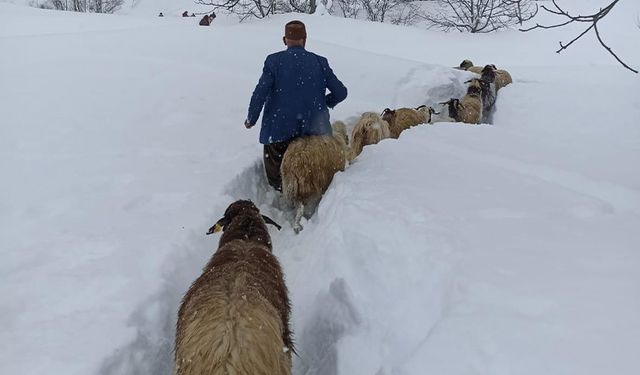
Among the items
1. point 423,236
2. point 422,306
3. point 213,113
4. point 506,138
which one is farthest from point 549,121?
point 422,306

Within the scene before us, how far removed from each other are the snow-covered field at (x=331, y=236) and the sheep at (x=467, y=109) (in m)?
1.68

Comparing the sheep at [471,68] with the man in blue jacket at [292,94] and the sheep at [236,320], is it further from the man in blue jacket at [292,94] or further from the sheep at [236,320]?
the sheep at [236,320]

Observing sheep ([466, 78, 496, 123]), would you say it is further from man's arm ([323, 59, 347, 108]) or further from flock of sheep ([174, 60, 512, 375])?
flock of sheep ([174, 60, 512, 375])

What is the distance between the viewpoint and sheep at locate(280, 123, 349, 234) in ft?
17.5

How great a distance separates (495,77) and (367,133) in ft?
20.5

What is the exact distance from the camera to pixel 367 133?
276 inches

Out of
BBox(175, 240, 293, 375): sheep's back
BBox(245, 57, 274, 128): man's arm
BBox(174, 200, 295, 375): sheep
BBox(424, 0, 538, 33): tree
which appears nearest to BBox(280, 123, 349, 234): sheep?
BBox(245, 57, 274, 128): man's arm

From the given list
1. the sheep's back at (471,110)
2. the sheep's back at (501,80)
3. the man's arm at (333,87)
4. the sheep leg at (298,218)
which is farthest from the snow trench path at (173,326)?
the sheep's back at (501,80)

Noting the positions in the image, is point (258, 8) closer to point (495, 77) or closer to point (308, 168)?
point (495, 77)

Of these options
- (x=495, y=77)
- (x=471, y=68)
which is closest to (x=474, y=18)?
(x=471, y=68)

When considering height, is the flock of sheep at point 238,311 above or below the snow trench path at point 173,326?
above

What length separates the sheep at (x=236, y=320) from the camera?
234 cm

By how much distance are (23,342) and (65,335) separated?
0.74 ft

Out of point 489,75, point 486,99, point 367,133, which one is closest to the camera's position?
point 367,133
